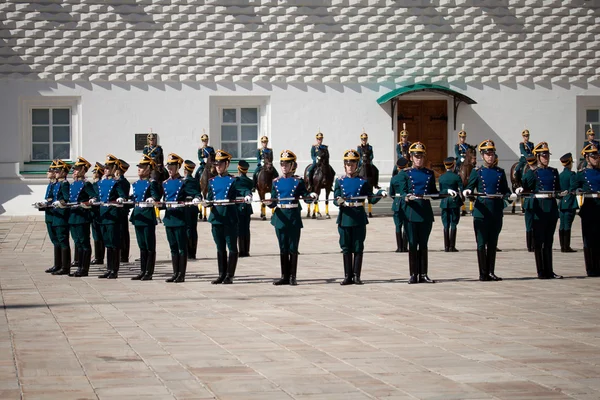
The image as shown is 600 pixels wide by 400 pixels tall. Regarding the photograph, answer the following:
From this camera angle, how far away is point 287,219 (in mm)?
15031

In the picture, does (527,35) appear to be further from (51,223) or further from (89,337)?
(89,337)

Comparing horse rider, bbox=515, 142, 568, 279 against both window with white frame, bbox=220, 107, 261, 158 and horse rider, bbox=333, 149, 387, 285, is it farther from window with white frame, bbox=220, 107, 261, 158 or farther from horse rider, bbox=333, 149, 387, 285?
window with white frame, bbox=220, 107, 261, 158

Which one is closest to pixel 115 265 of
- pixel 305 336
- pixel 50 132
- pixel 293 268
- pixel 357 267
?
pixel 293 268

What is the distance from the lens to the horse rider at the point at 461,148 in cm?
2759

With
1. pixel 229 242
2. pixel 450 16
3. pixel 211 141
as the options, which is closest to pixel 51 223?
pixel 229 242

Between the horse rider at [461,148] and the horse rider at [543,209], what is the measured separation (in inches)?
465

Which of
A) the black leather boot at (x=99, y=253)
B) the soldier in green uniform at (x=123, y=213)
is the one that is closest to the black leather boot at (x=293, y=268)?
the soldier in green uniform at (x=123, y=213)

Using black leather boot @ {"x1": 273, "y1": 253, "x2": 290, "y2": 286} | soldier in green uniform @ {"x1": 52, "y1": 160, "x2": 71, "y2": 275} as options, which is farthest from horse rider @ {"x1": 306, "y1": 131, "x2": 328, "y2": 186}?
black leather boot @ {"x1": 273, "y1": 253, "x2": 290, "y2": 286}

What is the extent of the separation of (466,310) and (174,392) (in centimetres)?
484

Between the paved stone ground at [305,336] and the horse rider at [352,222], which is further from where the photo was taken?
the horse rider at [352,222]

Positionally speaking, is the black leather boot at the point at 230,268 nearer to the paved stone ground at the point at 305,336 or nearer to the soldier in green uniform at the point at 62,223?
the paved stone ground at the point at 305,336

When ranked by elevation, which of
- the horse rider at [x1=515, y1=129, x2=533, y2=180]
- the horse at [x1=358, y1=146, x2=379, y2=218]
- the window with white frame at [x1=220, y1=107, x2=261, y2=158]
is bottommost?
the horse at [x1=358, y1=146, x2=379, y2=218]

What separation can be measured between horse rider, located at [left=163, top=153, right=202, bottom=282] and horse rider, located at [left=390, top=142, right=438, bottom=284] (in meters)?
2.88

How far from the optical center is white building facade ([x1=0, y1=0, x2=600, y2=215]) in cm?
2895
